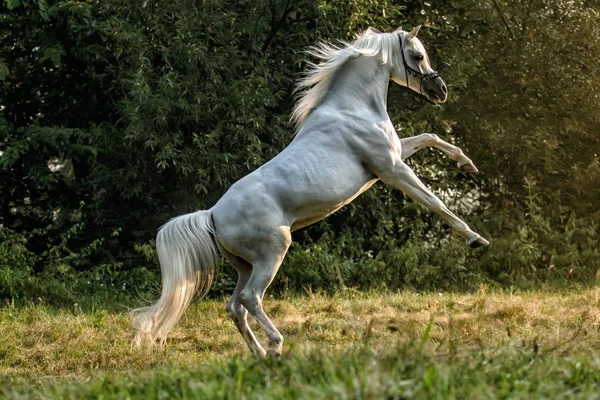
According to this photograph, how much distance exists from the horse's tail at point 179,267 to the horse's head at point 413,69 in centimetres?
204

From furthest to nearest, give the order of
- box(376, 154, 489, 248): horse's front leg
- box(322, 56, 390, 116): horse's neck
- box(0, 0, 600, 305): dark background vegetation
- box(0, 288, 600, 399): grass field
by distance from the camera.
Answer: box(0, 0, 600, 305): dark background vegetation → box(322, 56, 390, 116): horse's neck → box(376, 154, 489, 248): horse's front leg → box(0, 288, 600, 399): grass field

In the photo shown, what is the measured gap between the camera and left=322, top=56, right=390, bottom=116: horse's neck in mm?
7176

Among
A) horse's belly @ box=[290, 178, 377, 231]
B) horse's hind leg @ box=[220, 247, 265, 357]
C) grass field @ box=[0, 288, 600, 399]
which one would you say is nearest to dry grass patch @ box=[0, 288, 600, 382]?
grass field @ box=[0, 288, 600, 399]

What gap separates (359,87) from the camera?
7.23m

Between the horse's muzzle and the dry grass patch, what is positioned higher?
the horse's muzzle

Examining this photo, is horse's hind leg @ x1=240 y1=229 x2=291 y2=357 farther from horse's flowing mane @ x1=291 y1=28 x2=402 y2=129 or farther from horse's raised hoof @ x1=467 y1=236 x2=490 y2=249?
horse's raised hoof @ x1=467 y1=236 x2=490 y2=249

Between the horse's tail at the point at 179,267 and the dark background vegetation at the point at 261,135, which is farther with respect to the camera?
the dark background vegetation at the point at 261,135

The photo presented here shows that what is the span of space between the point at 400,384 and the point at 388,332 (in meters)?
4.11

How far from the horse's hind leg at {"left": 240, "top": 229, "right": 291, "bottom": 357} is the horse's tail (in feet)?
1.02

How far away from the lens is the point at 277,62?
1155 cm

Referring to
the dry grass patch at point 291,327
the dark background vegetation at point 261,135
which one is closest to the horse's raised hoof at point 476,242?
the dry grass patch at point 291,327

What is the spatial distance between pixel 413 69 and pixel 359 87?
558 mm

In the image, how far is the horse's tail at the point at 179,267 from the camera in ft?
21.3

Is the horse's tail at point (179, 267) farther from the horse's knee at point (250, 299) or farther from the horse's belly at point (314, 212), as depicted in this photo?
the horse's belly at point (314, 212)
